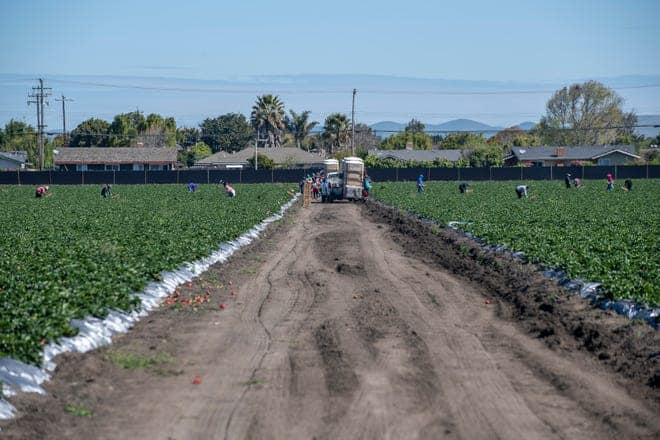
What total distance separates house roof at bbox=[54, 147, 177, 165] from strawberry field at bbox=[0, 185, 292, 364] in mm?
78356

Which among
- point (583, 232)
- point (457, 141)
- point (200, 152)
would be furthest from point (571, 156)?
point (583, 232)

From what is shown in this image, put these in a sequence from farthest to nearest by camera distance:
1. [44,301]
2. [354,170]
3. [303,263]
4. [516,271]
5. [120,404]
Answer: [354,170] → [303,263] → [516,271] → [44,301] → [120,404]

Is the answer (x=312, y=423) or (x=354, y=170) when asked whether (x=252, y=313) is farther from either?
(x=354, y=170)

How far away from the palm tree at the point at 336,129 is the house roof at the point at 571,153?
97.3 ft

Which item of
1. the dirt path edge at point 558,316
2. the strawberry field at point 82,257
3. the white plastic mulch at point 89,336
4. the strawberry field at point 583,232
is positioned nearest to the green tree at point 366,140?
the strawberry field at point 583,232

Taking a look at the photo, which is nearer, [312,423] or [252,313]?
[312,423]

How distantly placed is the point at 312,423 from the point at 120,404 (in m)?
2.39

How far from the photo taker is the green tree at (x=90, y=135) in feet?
470

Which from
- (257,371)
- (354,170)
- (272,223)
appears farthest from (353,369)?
(354,170)

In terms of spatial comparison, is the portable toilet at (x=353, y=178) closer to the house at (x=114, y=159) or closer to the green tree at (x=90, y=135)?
the house at (x=114, y=159)

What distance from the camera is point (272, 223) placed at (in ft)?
120

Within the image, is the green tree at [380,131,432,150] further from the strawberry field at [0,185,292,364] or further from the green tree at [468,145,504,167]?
the strawberry field at [0,185,292,364]

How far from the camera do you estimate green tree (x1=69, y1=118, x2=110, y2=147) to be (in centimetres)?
14312

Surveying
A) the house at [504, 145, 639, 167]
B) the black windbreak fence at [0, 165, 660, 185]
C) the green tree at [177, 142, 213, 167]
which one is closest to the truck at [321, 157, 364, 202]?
the black windbreak fence at [0, 165, 660, 185]
